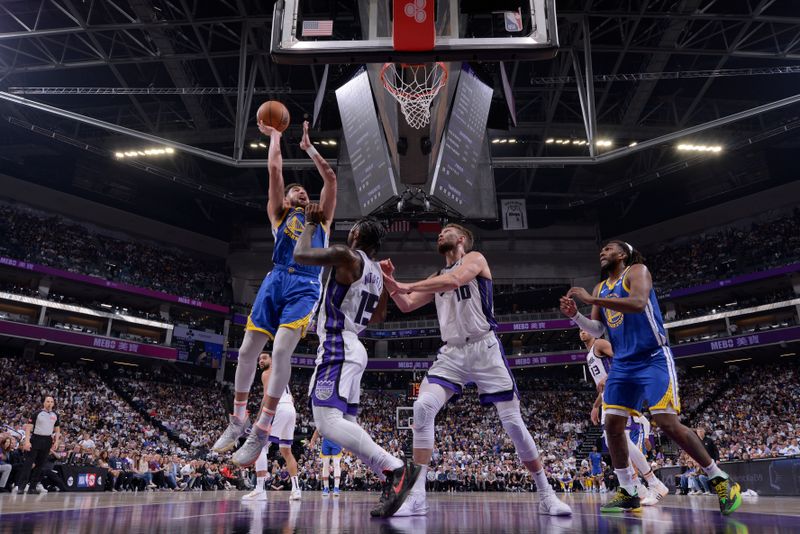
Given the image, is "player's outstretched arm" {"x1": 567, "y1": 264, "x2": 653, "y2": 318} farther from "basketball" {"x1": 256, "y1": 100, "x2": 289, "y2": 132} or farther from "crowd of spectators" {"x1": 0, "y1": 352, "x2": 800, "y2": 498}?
"crowd of spectators" {"x1": 0, "y1": 352, "x2": 800, "y2": 498}

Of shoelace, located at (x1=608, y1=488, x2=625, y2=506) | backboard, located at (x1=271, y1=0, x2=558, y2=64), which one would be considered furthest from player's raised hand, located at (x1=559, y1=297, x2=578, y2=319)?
backboard, located at (x1=271, y1=0, x2=558, y2=64)

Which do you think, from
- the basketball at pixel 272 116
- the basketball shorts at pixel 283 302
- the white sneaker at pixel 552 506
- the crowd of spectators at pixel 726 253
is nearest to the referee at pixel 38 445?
the basketball shorts at pixel 283 302

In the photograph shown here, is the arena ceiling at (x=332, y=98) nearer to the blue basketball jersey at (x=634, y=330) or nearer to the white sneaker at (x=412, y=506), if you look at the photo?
the blue basketball jersey at (x=634, y=330)

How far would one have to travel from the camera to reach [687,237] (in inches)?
1326

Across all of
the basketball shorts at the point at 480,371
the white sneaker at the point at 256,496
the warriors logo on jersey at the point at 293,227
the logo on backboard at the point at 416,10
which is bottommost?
the white sneaker at the point at 256,496

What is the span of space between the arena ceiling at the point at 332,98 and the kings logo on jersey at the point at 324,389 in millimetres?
9872

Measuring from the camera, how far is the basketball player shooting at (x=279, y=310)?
4395 millimetres

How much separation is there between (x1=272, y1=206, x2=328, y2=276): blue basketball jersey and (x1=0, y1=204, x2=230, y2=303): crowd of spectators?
89.0ft

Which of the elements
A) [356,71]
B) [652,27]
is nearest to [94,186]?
[356,71]

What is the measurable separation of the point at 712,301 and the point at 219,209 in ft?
98.9

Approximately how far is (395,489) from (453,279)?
1.46m

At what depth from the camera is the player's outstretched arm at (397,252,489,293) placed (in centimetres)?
386

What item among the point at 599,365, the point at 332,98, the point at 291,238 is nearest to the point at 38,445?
the point at 291,238

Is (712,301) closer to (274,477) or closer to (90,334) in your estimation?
(274,477)
